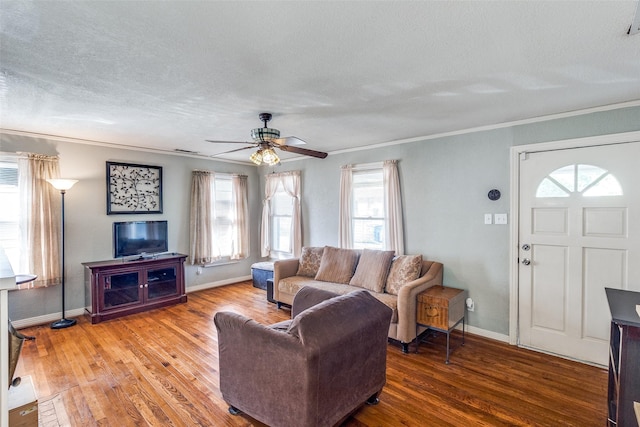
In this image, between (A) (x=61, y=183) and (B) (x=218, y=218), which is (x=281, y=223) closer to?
(B) (x=218, y=218)

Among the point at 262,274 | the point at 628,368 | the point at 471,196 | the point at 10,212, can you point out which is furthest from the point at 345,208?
the point at 10,212

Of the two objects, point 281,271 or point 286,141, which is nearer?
point 286,141

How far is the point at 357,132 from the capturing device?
385 cm

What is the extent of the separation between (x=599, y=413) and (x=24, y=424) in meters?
3.44

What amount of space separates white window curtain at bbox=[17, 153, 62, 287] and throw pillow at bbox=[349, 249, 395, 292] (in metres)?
3.83

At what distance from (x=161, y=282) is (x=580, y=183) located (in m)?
5.32

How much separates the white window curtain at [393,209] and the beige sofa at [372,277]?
12.9 inches

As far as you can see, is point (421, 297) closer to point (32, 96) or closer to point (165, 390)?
point (165, 390)

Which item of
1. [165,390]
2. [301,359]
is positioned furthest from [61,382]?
[301,359]

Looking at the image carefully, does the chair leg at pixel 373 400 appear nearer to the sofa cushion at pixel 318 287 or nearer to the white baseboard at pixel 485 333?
the sofa cushion at pixel 318 287

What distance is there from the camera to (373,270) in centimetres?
390

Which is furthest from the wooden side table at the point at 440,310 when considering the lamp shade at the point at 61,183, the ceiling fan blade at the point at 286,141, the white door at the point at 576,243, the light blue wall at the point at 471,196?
the lamp shade at the point at 61,183

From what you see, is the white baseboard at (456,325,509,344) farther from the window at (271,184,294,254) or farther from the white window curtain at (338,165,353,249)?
the window at (271,184,294,254)

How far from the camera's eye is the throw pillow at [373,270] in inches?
150
